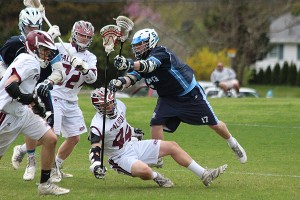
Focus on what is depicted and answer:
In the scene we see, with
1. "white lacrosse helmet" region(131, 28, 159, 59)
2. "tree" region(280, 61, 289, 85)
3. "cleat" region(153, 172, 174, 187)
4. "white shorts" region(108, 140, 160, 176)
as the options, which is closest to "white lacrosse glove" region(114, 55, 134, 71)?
"white lacrosse helmet" region(131, 28, 159, 59)

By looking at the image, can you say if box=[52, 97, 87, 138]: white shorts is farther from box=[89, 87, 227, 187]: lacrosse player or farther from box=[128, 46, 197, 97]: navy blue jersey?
box=[89, 87, 227, 187]: lacrosse player

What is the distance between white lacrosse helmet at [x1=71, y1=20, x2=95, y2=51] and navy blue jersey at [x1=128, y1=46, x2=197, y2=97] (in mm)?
801

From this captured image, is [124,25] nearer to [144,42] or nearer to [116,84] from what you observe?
[144,42]

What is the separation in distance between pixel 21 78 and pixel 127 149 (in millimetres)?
1849

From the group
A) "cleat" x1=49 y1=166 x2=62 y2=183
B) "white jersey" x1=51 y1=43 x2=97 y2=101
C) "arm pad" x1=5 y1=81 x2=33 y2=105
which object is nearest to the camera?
"arm pad" x1=5 y1=81 x2=33 y2=105

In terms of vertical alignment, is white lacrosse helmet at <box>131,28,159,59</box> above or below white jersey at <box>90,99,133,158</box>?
above

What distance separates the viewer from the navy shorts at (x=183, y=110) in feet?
38.5

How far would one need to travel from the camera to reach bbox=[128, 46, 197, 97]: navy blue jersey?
11.2 m

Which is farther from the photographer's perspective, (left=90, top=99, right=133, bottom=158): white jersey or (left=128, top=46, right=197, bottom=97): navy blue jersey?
(left=128, top=46, right=197, bottom=97): navy blue jersey

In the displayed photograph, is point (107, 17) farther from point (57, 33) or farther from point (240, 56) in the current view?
point (57, 33)

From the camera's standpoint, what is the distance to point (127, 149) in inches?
412

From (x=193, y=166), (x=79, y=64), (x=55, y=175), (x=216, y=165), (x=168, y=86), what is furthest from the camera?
(x=216, y=165)

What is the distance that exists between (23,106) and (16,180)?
183 centimetres

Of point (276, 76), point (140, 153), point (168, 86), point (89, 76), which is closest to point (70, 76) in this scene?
point (89, 76)
